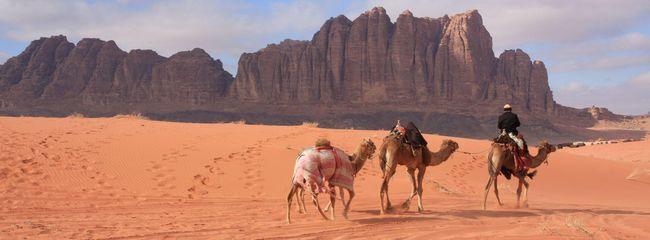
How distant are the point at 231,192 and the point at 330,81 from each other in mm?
87030

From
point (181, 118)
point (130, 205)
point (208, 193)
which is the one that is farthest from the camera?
point (181, 118)

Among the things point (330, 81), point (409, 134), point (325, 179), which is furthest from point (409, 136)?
point (330, 81)

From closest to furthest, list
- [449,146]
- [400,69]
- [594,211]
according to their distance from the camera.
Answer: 1. [449,146]
2. [594,211]
3. [400,69]

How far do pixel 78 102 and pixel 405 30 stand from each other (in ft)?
197

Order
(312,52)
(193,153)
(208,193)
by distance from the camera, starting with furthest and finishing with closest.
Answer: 1. (312,52)
2. (193,153)
3. (208,193)

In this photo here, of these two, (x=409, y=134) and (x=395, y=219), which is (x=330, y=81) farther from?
(x=395, y=219)

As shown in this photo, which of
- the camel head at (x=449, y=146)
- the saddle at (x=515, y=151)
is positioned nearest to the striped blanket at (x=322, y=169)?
the camel head at (x=449, y=146)

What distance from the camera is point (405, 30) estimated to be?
325 ft

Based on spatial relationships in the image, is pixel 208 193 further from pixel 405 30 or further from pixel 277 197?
pixel 405 30

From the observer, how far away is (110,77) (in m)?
107

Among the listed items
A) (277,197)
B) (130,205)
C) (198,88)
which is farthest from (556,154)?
(198,88)

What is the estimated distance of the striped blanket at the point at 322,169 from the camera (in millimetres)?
9005

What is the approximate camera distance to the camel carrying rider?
1234 cm

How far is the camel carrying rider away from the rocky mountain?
74.6 m
